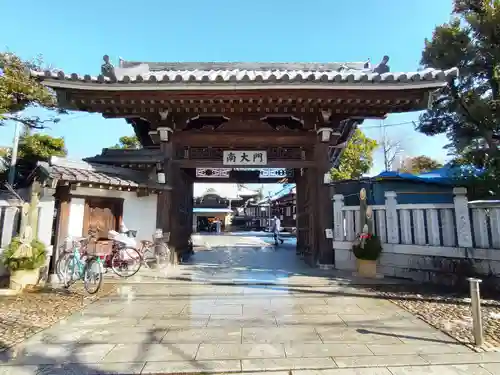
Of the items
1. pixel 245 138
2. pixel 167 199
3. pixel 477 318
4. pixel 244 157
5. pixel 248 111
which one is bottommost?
pixel 477 318

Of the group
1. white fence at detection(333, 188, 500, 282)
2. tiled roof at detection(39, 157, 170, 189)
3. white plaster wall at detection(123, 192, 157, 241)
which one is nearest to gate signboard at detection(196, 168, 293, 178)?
white plaster wall at detection(123, 192, 157, 241)

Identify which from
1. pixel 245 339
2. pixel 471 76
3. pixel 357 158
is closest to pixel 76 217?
pixel 245 339

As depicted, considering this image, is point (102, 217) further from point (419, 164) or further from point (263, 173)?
point (419, 164)

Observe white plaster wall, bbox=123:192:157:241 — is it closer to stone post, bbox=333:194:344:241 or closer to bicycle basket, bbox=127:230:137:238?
bicycle basket, bbox=127:230:137:238

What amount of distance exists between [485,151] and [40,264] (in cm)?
1155

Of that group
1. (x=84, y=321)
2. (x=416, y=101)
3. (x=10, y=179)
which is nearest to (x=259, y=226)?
(x=10, y=179)

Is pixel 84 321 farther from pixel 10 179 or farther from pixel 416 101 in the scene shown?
pixel 10 179

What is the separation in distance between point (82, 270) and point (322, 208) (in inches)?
242

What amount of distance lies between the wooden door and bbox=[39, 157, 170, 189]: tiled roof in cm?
74

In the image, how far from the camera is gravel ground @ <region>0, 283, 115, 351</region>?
404 centimetres

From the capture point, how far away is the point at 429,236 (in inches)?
274

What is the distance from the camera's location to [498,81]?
800cm

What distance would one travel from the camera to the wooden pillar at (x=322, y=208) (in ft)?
27.6

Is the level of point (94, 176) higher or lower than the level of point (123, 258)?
higher
